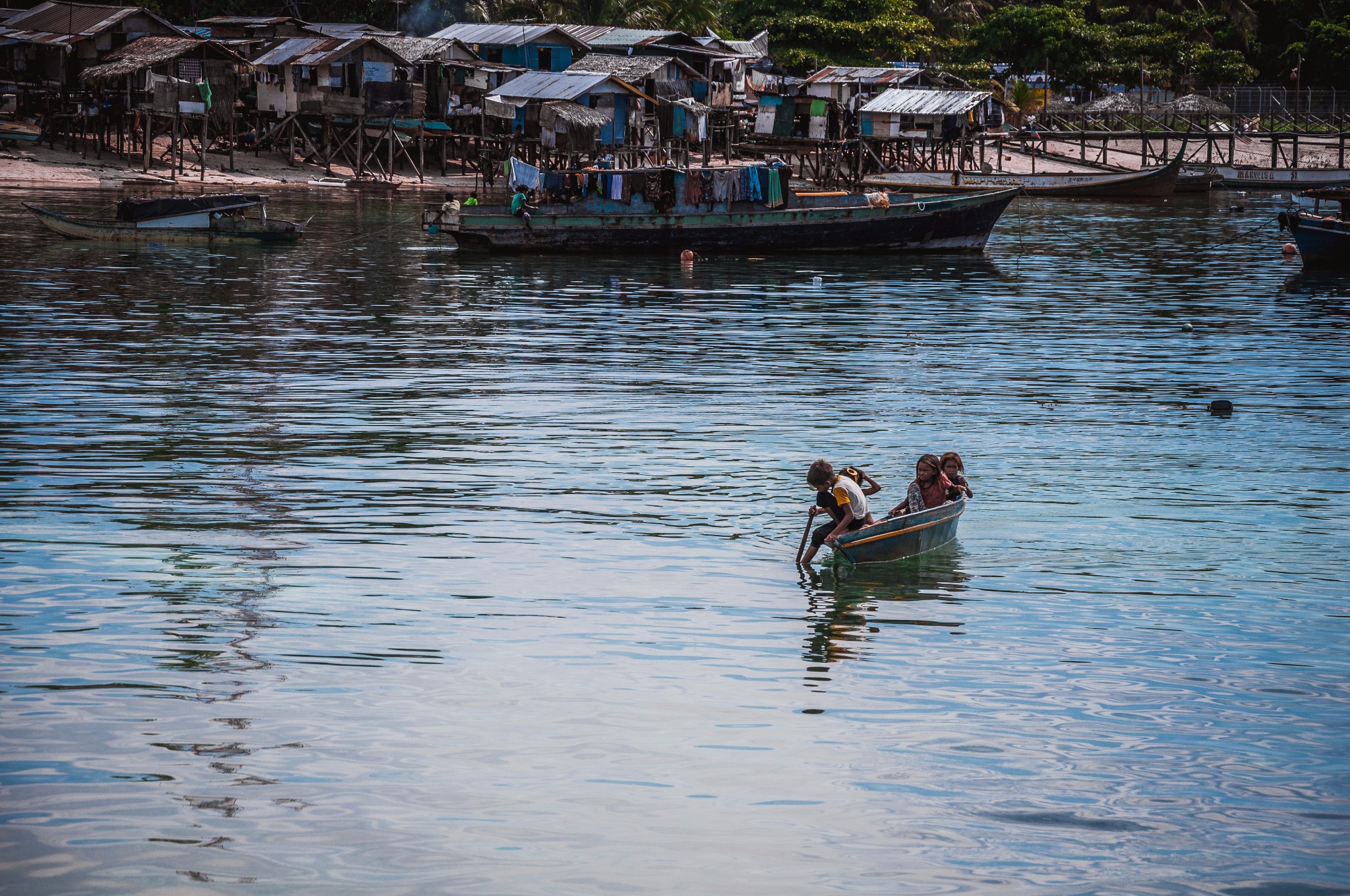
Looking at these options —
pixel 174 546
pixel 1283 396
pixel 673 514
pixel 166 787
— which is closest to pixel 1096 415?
pixel 1283 396

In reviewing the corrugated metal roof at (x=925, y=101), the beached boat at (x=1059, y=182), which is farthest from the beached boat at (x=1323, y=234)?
the corrugated metal roof at (x=925, y=101)

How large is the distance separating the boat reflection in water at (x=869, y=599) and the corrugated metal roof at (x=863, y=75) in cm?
5910

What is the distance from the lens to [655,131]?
203 feet

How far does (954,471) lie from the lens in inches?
567

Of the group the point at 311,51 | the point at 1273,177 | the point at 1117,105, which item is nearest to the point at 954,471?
the point at 311,51

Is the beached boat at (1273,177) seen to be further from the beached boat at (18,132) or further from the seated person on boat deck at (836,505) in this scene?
the seated person on boat deck at (836,505)

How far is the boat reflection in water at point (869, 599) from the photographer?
11898mm

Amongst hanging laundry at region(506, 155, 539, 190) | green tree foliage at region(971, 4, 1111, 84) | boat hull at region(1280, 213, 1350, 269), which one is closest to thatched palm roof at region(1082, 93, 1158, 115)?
green tree foliage at region(971, 4, 1111, 84)

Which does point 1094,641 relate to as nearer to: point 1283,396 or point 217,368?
Answer: point 1283,396

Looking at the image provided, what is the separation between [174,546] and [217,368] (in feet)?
35.3

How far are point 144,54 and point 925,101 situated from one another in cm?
3413

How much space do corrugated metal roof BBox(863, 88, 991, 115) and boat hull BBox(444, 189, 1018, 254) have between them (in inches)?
896

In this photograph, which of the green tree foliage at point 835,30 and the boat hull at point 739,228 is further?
the green tree foliage at point 835,30

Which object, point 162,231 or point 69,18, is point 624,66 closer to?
point 69,18
